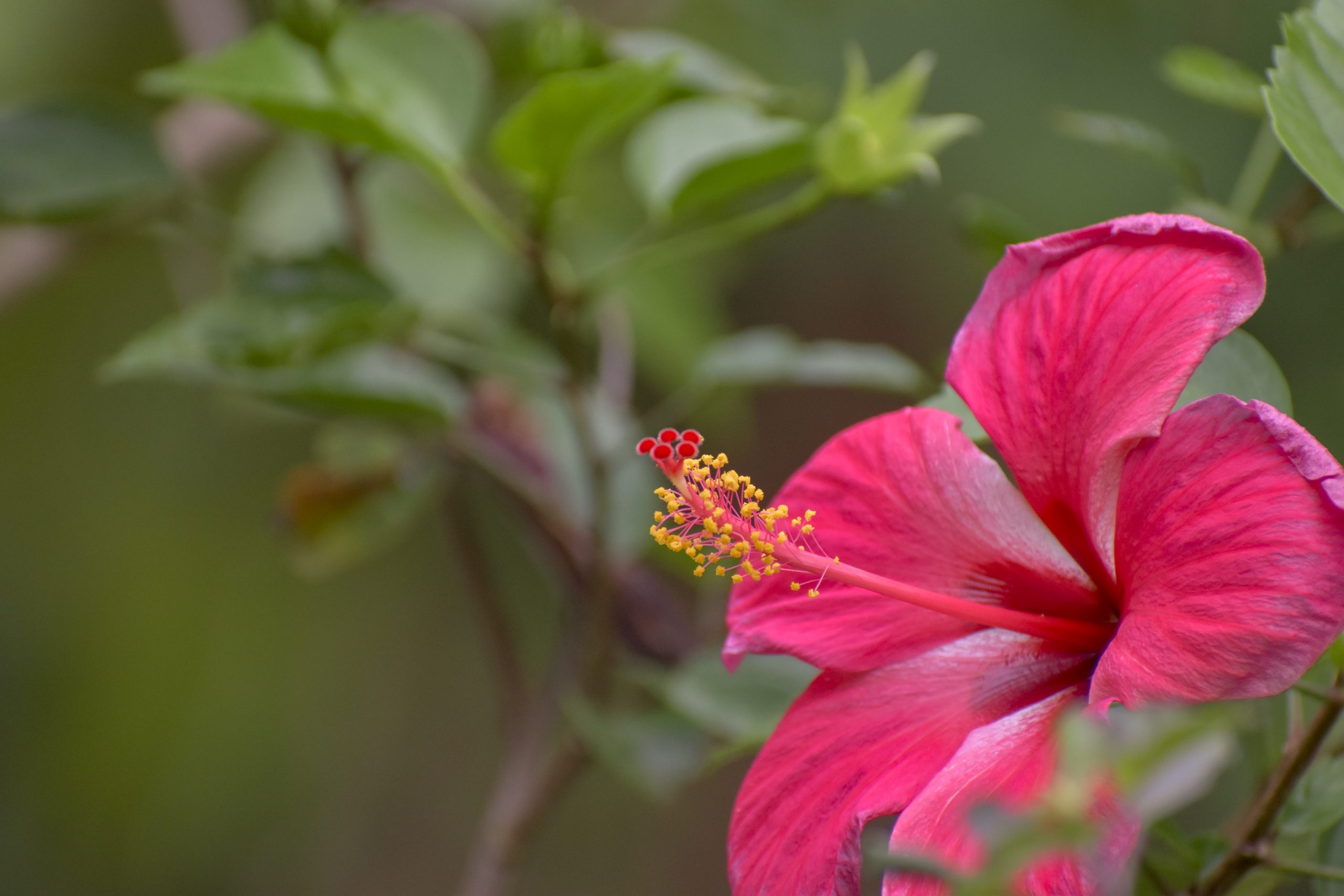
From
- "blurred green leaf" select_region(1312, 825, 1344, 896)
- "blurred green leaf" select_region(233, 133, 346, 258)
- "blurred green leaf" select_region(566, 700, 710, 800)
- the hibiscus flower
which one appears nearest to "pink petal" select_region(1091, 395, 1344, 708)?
the hibiscus flower

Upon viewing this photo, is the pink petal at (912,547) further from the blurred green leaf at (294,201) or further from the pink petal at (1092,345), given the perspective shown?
the blurred green leaf at (294,201)

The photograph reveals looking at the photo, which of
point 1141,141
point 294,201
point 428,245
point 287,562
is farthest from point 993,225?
point 287,562

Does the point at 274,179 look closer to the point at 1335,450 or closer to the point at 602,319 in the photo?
the point at 602,319

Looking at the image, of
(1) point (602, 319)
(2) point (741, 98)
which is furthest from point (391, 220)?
(2) point (741, 98)

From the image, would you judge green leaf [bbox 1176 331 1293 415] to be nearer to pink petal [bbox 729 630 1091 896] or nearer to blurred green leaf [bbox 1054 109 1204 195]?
pink petal [bbox 729 630 1091 896]

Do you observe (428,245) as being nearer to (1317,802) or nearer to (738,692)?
(738,692)

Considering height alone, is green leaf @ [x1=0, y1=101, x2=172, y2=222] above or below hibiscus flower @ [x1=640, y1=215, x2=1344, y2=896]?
below

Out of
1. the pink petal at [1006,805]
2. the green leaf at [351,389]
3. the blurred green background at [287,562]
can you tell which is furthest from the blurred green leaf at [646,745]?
the blurred green background at [287,562]
